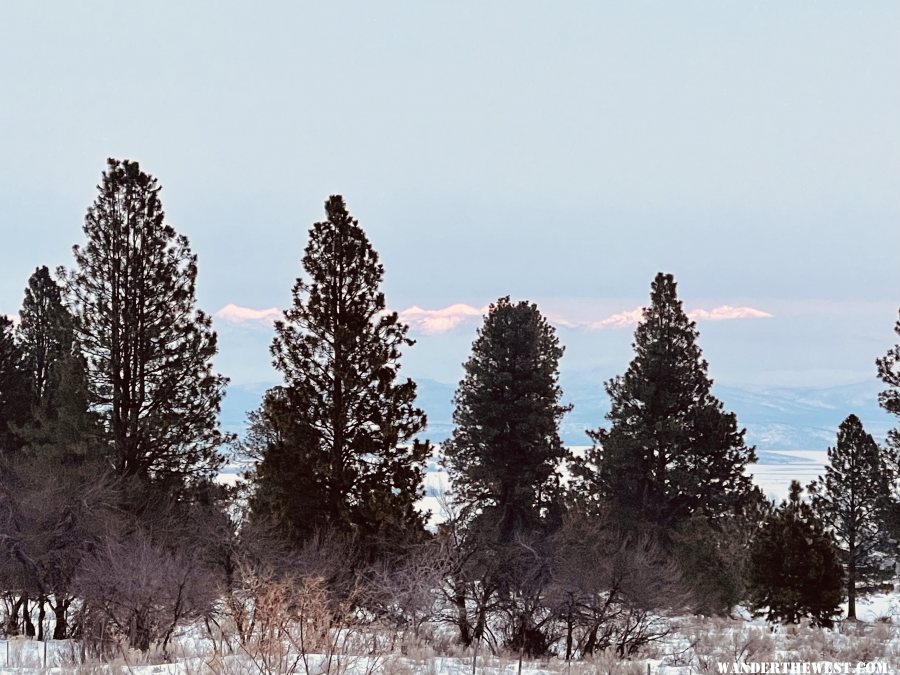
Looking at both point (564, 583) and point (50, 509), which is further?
point (50, 509)

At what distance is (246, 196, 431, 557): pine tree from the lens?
80.0 ft

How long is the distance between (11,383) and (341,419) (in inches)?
696

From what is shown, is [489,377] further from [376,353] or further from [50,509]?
[50,509]

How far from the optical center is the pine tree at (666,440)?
31406 mm

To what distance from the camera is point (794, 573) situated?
24.0 m

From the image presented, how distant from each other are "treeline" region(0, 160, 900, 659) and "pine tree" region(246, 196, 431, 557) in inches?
2.4

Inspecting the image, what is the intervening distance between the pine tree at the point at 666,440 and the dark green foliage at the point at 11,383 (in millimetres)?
21619

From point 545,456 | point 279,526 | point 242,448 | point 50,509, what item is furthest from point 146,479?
point 545,456

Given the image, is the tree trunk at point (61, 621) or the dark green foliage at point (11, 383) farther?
the dark green foliage at point (11, 383)

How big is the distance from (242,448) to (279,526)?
12.6 m

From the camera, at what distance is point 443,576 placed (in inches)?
632

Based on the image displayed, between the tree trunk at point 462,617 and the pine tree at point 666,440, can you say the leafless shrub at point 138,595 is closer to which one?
the tree trunk at point 462,617

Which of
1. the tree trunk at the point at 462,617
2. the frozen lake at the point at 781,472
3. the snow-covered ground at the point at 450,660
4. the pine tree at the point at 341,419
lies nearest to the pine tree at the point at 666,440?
the pine tree at the point at 341,419

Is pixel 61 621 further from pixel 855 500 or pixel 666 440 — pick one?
pixel 855 500
